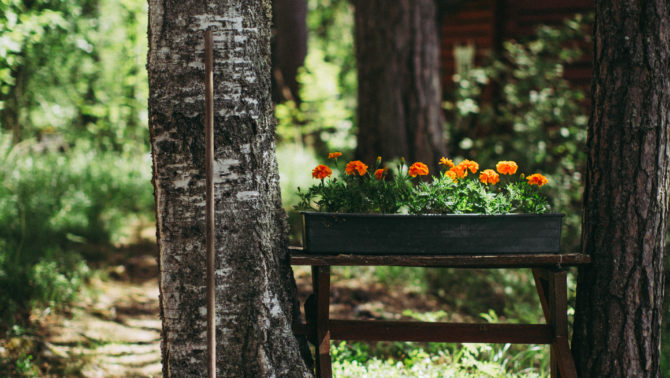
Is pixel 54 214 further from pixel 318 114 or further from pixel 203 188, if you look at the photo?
pixel 318 114

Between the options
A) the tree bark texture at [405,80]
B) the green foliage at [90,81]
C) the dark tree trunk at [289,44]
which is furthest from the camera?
the dark tree trunk at [289,44]

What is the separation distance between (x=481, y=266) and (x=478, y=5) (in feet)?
28.9

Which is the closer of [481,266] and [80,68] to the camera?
[481,266]

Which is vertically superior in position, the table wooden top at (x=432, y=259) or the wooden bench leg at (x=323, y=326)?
the table wooden top at (x=432, y=259)

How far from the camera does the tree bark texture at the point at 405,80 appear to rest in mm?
5371

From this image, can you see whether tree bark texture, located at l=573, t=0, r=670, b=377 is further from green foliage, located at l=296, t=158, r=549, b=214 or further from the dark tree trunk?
the dark tree trunk

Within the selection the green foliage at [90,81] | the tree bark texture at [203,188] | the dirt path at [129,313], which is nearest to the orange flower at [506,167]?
the tree bark texture at [203,188]

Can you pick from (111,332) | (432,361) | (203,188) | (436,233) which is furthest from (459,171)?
(111,332)

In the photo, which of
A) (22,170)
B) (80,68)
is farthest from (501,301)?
(80,68)

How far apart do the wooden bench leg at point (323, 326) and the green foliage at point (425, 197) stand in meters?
0.31

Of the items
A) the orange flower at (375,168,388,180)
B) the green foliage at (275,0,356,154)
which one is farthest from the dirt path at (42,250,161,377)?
the green foliage at (275,0,356,154)

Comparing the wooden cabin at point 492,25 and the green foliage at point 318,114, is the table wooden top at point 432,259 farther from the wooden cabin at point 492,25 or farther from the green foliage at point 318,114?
the wooden cabin at point 492,25

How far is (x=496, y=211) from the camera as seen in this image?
7.97 feet

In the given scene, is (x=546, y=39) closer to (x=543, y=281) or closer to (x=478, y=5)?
(x=478, y=5)
